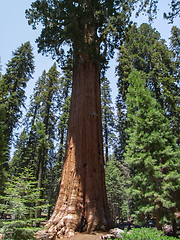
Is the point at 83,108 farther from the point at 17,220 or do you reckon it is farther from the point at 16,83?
the point at 16,83

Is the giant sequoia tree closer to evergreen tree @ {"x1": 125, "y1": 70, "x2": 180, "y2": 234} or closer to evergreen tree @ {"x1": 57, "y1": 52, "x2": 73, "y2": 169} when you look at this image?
evergreen tree @ {"x1": 125, "y1": 70, "x2": 180, "y2": 234}

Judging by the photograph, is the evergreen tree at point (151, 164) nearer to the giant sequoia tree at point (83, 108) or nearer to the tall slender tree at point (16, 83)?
the giant sequoia tree at point (83, 108)

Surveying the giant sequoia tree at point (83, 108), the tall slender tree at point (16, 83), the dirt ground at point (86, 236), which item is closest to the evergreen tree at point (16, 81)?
the tall slender tree at point (16, 83)

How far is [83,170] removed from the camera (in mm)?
5691

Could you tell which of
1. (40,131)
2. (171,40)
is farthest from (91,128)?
(171,40)

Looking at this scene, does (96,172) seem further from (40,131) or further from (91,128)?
(40,131)

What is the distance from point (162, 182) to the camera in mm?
8273

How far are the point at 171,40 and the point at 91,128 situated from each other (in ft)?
62.3

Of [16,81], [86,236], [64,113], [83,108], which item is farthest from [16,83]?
[86,236]

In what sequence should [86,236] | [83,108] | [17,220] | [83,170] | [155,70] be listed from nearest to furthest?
[17,220], [86,236], [83,170], [83,108], [155,70]

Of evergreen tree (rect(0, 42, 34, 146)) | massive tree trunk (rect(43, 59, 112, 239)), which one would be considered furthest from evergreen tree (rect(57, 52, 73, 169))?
massive tree trunk (rect(43, 59, 112, 239))

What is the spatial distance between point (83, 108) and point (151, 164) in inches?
186

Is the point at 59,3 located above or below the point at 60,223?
above

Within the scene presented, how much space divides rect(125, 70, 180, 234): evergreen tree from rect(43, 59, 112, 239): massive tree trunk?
11.8ft
